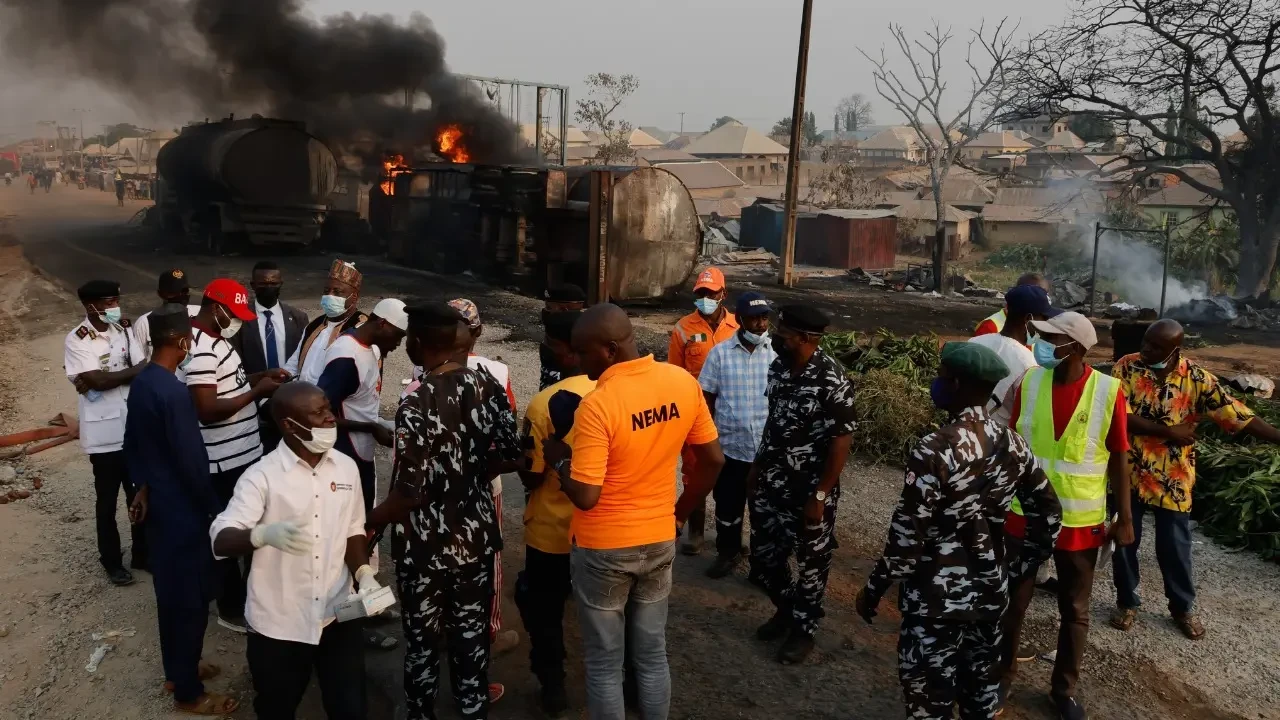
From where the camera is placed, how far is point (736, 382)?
221 inches

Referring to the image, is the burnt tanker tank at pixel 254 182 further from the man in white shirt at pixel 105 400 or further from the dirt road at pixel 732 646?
the man in white shirt at pixel 105 400

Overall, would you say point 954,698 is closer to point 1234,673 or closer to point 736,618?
point 736,618

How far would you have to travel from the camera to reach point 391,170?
23.0 metres

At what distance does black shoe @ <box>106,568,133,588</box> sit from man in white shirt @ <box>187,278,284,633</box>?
103cm

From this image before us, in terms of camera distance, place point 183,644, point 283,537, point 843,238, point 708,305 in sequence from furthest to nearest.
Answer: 1. point 843,238
2. point 708,305
3. point 183,644
4. point 283,537

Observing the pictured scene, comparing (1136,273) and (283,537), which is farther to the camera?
(1136,273)

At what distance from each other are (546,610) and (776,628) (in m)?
1.45

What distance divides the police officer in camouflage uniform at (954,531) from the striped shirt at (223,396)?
3.19m

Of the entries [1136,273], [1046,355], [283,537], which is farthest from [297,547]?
[1136,273]

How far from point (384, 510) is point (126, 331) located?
3.24 metres

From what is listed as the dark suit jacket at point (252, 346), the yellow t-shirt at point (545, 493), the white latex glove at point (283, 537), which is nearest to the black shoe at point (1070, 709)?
the yellow t-shirt at point (545, 493)

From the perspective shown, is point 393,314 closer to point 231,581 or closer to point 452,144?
point 231,581

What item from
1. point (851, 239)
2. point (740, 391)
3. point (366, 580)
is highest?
point (851, 239)

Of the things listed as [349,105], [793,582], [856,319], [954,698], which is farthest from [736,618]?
[349,105]
